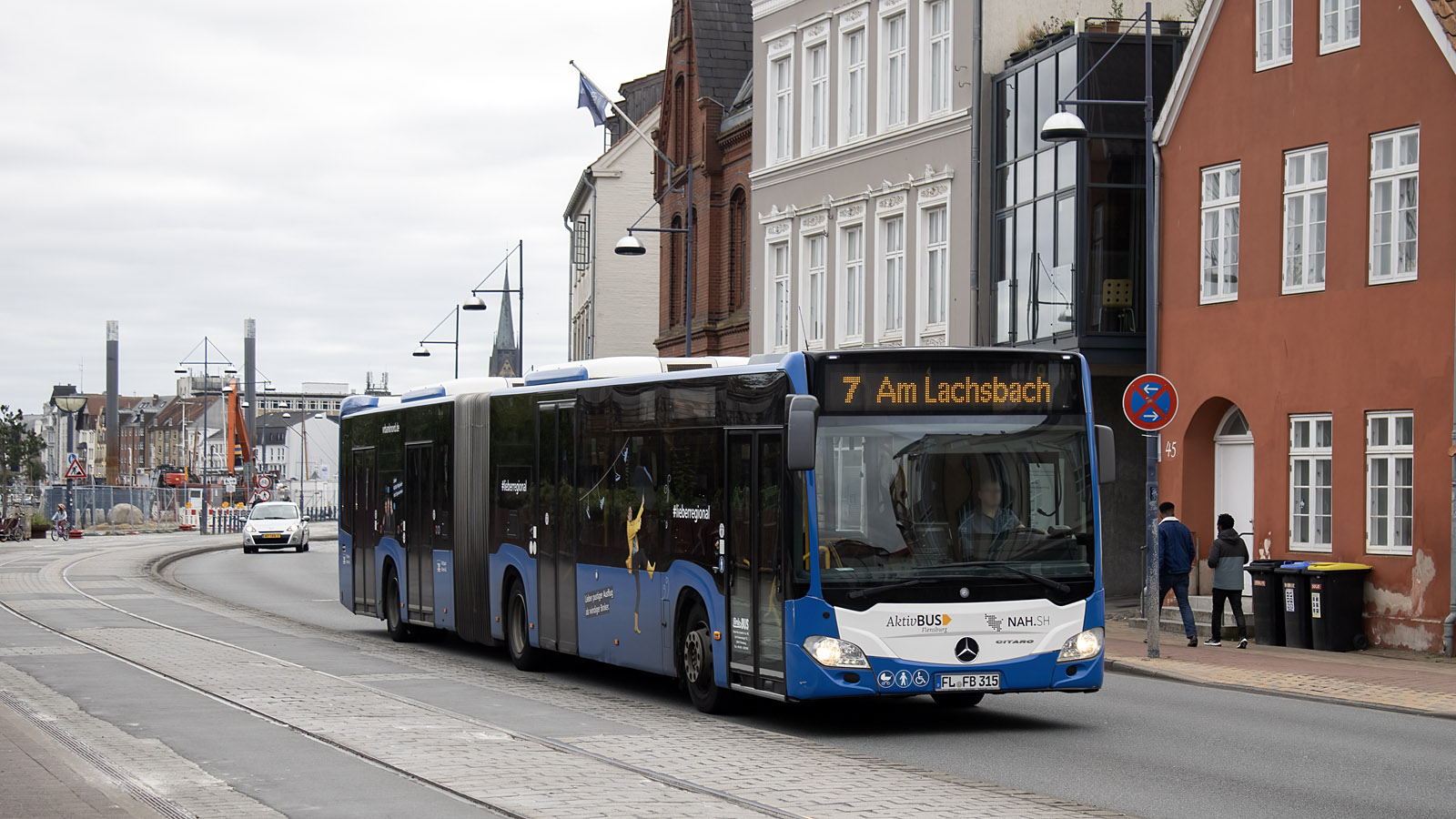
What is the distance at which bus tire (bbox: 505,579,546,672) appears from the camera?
19.4 meters

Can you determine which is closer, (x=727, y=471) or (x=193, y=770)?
(x=193, y=770)

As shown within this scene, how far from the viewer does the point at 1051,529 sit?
13.8 metres

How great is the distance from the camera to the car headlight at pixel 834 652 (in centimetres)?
1338

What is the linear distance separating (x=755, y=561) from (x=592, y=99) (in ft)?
117

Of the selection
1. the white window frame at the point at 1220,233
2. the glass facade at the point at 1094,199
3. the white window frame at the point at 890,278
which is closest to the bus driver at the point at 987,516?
the white window frame at the point at 1220,233

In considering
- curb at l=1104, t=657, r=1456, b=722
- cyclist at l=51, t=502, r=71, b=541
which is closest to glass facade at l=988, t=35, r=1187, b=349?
curb at l=1104, t=657, r=1456, b=722

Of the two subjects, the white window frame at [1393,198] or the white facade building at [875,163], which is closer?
the white window frame at [1393,198]

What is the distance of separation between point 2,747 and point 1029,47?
77.1ft

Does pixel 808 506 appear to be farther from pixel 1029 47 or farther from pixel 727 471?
pixel 1029 47

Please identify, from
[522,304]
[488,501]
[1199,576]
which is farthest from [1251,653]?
[522,304]

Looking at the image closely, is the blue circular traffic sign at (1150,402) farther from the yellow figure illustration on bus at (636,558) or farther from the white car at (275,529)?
the white car at (275,529)

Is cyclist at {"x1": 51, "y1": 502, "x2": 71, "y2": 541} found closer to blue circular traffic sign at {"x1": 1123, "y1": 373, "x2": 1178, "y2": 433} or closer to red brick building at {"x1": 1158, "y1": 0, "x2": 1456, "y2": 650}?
red brick building at {"x1": 1158, "y1": 0, "x2": 1456, "y2": 650}

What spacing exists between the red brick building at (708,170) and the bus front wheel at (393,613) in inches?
814

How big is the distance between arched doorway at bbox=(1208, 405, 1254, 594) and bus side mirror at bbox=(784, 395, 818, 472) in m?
14.7
